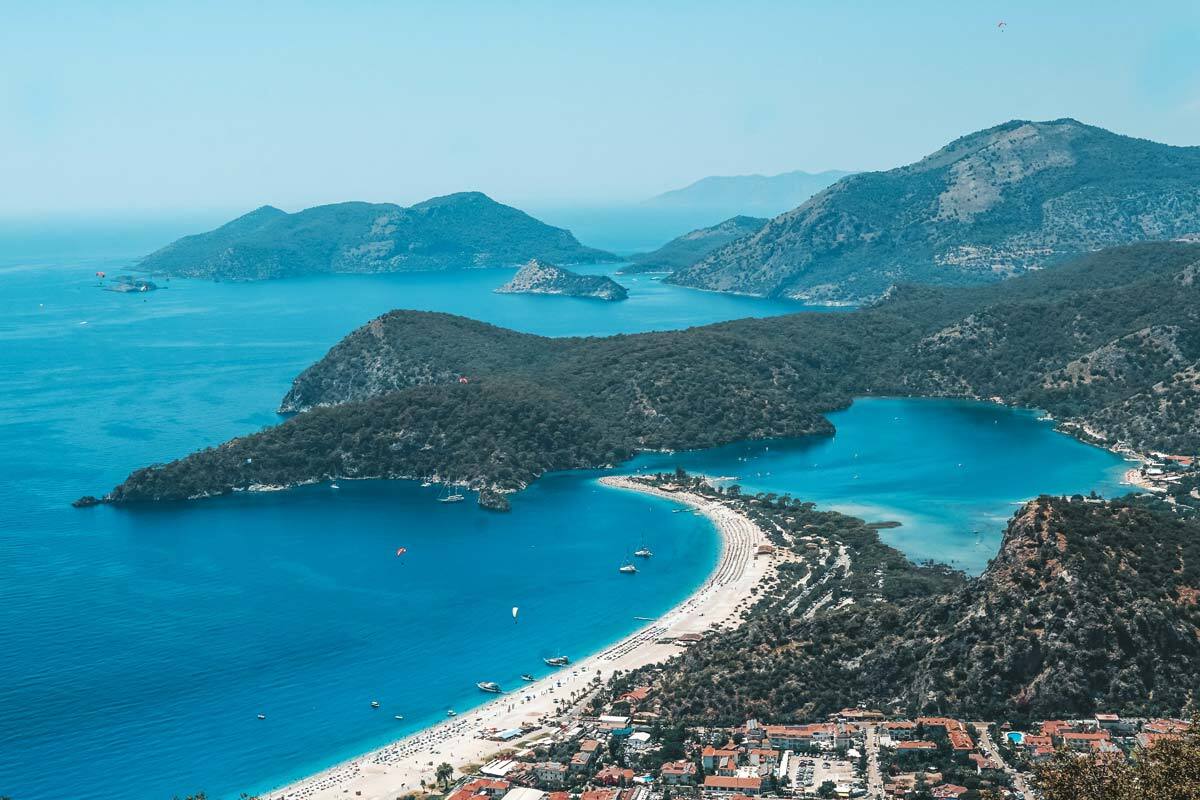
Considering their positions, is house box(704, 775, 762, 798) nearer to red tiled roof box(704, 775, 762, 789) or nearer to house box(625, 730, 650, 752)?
red tiled roof box(704, 775, 762, 789)

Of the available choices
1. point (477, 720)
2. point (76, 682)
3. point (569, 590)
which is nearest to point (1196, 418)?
point (569, 590)

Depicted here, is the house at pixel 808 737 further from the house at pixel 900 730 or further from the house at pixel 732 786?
the house at pixel 732 786

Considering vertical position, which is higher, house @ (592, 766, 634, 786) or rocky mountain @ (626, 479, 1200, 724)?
rocky mountain @ (626, 479, 1200, 724)

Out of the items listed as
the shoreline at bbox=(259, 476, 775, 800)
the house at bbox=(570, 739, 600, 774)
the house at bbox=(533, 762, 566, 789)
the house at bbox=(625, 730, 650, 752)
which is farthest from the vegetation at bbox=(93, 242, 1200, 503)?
the house at bbox=(533, 762, 566, 789)

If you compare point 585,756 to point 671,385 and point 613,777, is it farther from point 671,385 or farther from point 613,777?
point 671,385

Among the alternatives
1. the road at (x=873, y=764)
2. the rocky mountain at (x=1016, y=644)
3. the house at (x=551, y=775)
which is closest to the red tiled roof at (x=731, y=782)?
the road at (x=873, y=764)

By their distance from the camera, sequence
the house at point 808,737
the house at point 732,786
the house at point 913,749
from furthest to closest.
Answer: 1. the house at point 808,737
2. the house at point 913,749
3. the house at point 732,786
